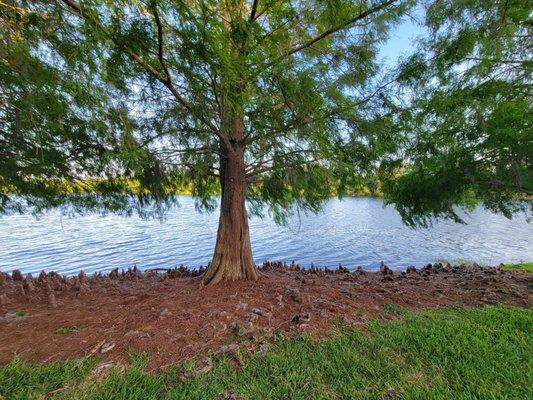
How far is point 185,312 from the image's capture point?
146 inches

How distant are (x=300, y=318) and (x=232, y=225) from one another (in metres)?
2.02

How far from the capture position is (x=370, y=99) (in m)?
4.03

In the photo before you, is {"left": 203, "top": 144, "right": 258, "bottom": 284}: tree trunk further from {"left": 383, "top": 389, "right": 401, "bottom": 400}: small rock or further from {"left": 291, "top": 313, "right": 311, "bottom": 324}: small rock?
{"left": 383, "top": 389, "right": 401, "bottom": 400}: small rock

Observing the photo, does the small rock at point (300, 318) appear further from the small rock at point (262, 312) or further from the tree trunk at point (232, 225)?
the tree trunk at point (232, 225)

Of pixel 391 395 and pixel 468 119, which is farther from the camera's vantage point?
pixel 468 119

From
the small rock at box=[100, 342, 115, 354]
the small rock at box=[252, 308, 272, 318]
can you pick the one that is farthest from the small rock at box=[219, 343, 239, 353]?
the small rock at box=[100, 342, 115, 354]

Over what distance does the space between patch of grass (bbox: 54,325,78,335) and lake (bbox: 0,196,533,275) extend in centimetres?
648

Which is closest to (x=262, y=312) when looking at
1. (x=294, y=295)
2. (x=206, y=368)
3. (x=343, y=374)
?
(x=294, y=295)

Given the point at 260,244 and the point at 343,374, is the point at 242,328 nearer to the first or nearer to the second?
the point at 343,374

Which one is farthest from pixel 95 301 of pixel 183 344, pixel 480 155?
pixel 480 155

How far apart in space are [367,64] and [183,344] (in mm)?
4001

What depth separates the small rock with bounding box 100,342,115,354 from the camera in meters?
2.90

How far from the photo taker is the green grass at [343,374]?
2346 mm

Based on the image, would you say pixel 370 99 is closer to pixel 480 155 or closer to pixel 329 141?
pixel 329 141
